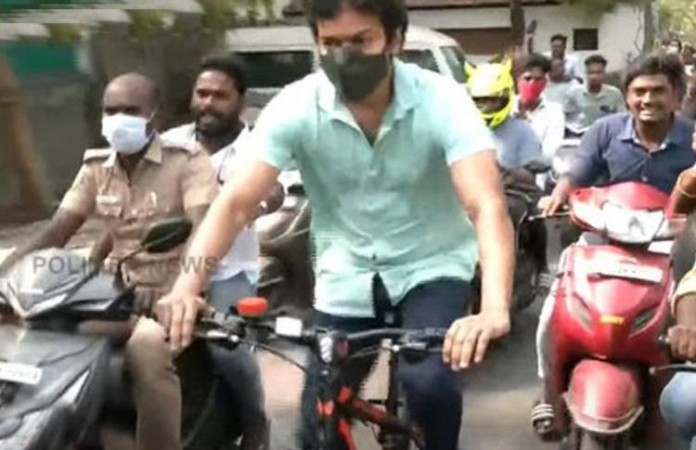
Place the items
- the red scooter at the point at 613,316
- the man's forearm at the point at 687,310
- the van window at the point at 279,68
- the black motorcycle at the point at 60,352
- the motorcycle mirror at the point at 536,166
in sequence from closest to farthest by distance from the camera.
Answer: the black motorcycle at the point at 60,352 → the man's forearm at the point at 687,310 → the red scooter at the point at 613,316 → the motorcycle mirror at the point at 536,166 → the van window at the point at 279,68

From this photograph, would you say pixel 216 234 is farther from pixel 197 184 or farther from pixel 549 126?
pixel 549 126

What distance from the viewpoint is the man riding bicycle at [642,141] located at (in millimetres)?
5695

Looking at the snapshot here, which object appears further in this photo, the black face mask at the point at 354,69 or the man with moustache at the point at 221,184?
the man with moustache at the point at 221,184

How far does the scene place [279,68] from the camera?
10.6 m

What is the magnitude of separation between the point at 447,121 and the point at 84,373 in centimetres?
103

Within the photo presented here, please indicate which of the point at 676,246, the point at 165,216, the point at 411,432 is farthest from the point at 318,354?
the point at 676,246

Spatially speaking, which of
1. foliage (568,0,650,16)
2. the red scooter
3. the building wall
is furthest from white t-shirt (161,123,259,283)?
the building wall

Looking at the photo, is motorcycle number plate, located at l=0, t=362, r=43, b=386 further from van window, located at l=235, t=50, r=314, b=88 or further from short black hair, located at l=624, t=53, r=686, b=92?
van window, located at l=235, t=50, r=314, b=88

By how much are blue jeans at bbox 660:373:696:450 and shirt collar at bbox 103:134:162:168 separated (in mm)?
1792

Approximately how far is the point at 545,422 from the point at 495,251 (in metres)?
2.04

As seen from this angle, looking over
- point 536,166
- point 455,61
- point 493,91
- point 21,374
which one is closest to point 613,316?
point 21,374

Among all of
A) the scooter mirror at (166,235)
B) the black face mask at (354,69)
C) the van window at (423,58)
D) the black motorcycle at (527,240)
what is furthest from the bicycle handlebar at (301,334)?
the van window at (423,58)

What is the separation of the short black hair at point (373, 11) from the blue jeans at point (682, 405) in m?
1.09

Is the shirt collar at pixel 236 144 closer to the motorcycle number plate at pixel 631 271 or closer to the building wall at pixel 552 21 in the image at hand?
the motorcycle number plate at pixel 631 271
